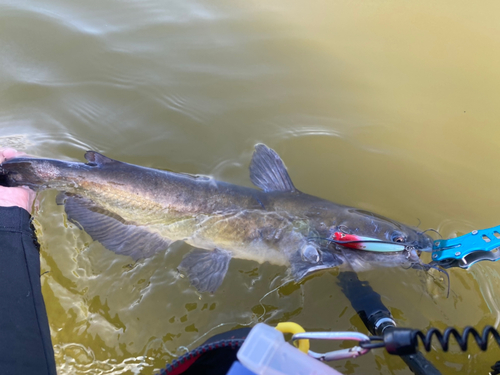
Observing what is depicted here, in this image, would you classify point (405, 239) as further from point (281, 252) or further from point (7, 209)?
point (7, 209)

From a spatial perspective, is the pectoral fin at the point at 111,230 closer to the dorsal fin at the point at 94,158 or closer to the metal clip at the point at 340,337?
the dorsal fin at the point at 94,158

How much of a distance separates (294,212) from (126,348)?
1665mm

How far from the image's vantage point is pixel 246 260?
2768 mm

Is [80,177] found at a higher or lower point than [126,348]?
higher

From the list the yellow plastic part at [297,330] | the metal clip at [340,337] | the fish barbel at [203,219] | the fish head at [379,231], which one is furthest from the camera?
the fish barbel at [203,219]

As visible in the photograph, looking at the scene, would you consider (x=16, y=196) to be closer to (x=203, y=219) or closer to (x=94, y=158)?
(x=94, y=158)

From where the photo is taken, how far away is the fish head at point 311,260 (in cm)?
242

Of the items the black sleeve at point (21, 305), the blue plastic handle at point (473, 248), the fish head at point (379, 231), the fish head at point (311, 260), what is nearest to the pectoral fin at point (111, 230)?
the black sleeve at point (21, 305)

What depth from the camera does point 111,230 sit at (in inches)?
105

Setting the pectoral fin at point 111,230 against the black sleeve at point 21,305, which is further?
the pectoral fin at point 111,230

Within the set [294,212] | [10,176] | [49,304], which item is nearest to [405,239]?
[294,212]

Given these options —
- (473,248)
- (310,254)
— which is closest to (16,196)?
(310,254)

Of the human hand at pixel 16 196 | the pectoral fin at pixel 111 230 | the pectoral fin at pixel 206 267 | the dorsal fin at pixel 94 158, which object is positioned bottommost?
the pectoral fin at pixel 206 267

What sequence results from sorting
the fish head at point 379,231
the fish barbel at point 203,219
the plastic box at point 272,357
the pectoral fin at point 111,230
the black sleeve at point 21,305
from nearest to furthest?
the plastic box at point 272,357
the black sleeve at point 21,305
the fish head at point 379,231
the fish barbel at point 203,219
the pectoral fin at point 111,230
